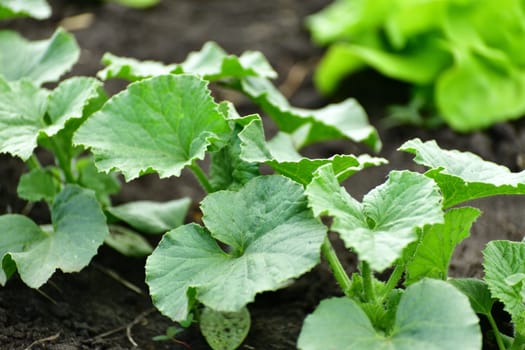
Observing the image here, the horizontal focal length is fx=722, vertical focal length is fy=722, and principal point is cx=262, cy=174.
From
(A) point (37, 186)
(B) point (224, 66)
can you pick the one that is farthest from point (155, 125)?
(A) point (37, 186)

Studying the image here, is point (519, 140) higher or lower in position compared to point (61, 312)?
higher

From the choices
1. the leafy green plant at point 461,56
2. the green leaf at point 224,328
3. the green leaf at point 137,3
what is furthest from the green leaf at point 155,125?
the green leaf at point 137,3

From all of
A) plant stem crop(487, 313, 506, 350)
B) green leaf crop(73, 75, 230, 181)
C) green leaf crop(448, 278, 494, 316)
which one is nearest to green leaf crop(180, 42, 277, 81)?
green leaf crop(73, 75, 230, 181)

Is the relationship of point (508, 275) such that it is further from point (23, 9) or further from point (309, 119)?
point (23, 9)

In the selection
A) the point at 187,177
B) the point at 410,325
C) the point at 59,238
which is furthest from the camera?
the point at 187,177

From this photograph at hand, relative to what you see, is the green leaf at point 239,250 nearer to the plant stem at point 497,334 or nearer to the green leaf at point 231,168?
the green leaf at point 231,168

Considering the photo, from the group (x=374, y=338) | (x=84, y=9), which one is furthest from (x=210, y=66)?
(x=84, y=9)

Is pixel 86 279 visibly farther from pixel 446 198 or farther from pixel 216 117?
pixel 446 198
